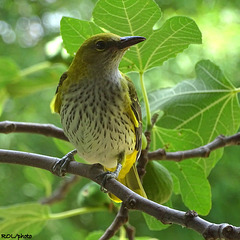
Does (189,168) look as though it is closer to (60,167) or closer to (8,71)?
(60,167)

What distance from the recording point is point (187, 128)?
1.29 m

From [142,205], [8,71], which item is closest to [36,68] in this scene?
[8,71]

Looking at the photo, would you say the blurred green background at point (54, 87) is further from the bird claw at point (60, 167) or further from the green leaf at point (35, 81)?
the bird claw at point (60, 167)

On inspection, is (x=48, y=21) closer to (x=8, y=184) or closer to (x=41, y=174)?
(x=8, y=184)

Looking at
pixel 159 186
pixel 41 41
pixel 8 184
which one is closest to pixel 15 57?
pixel 41 41

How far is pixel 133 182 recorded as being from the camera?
1123 mm

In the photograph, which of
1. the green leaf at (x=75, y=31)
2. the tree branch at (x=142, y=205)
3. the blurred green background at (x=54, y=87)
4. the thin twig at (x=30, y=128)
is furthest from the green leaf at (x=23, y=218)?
the blurred green background at (x=54, y=87)

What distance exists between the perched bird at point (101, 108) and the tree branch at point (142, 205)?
0.10m

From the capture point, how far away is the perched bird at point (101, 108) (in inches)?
42.9

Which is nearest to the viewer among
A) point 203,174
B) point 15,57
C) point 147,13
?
point 147,13

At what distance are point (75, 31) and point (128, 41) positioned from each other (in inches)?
6.3

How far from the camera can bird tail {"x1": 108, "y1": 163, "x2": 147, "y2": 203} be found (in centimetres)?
110

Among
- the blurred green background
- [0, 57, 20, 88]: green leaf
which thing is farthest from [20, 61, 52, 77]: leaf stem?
the blurred green background

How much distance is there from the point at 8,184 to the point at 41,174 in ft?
2.54
